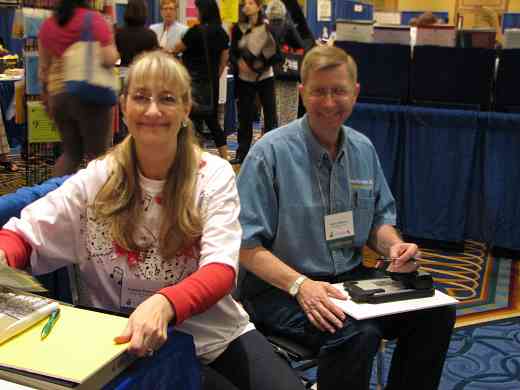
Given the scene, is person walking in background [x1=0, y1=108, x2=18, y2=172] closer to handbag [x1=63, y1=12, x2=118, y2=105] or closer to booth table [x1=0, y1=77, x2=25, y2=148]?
booth table [x1=0, y1=77, x2=25, y2=148]

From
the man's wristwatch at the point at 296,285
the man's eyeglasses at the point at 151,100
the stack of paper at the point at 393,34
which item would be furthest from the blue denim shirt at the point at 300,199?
the stack of paper at the point at 393,34

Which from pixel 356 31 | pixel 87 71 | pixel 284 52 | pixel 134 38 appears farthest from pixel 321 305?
pixel 284 52

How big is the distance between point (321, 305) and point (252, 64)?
4.38m

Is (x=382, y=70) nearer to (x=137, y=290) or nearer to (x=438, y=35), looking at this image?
(x=438, y=35)

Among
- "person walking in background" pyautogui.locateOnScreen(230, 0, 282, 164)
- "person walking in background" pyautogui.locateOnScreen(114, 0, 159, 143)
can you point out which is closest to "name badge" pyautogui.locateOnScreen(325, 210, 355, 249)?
"person walking in background" pyautogui.locateOnScreen(114, 0, 159, 143)

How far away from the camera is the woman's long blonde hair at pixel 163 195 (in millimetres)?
1473

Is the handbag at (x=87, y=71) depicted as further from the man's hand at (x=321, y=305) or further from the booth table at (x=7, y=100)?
the booth table at (x=7, y=100)

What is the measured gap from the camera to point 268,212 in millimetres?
1912

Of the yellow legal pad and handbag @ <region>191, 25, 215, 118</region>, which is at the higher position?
handbag @ <region>191, 25, 215, 118</region>

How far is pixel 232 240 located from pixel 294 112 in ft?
16.8

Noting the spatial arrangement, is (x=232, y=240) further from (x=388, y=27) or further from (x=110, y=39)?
(x=388, y=27)

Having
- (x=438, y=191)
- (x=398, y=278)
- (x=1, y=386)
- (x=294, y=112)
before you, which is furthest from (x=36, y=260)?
(x=294, y=112)

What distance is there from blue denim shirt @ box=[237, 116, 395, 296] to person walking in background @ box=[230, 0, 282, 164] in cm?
391

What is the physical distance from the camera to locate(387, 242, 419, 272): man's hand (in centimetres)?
192
